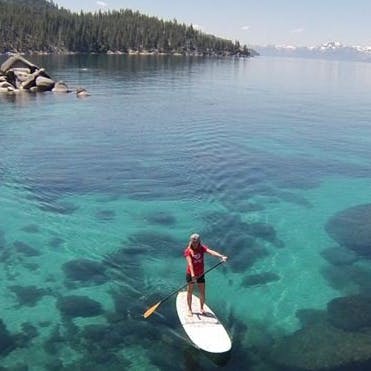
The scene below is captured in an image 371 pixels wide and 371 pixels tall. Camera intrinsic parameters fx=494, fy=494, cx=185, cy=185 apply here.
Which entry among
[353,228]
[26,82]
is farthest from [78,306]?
[26,82]

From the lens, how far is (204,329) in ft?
62.5

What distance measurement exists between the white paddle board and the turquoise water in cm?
45

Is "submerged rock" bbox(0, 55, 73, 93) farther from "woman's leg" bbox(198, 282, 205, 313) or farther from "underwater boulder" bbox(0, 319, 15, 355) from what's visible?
"woman's leg" bbox(198, 282, 205, 313)

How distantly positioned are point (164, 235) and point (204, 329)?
10202 mm

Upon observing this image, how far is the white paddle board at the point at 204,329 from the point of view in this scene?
18172mm

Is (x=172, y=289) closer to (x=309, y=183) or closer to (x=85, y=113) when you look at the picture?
(x=309, y=183)

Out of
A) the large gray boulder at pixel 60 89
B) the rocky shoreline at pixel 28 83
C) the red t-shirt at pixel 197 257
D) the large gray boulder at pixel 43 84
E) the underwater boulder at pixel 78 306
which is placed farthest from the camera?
the large gray boulder at pixel 43 84

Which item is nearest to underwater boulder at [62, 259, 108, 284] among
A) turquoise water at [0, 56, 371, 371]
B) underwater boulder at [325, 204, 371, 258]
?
turquoise water at [0, 56, 371, 371]

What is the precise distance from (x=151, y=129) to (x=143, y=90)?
38022mm

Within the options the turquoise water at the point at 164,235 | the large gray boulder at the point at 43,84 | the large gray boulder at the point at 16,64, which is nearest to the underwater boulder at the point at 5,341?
the turquoise water at the point at 164,235

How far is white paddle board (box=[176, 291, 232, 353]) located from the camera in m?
18.2

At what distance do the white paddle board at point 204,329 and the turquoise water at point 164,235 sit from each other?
0.45 m

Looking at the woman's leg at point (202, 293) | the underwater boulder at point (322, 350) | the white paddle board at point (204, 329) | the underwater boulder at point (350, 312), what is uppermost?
the woman's leg at point (202, 293)

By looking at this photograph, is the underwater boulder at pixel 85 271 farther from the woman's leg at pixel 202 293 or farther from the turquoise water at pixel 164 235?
the woman's leg at pixel 202 293
